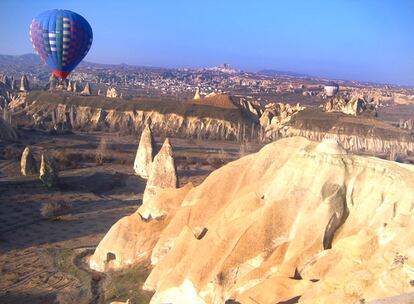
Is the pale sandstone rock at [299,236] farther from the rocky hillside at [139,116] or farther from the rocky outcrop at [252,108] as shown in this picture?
the rocky outcrop at [252,108]

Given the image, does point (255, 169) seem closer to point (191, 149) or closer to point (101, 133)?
point (191, 149)

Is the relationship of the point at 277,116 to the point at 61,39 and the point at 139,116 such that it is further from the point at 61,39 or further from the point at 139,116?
the point at 61,39

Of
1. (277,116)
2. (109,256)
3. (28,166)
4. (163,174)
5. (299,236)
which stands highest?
(299,236)

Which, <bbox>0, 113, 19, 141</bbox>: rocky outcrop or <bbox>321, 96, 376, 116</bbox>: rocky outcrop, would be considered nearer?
<bbox>0, 113, 19, 141</bbox>: rocky outcrop

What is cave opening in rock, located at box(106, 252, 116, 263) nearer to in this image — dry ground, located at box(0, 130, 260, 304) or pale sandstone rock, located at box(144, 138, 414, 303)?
dry ground, located at box(0, 130, 260, 304)

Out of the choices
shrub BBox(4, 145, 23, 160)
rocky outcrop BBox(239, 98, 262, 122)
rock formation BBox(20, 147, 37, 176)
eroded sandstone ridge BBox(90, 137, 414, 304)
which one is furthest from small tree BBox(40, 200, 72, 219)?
rocky outcrop BBox(239, 98, 262, 122)

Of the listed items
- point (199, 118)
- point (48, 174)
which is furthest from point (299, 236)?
point (199, 118)
